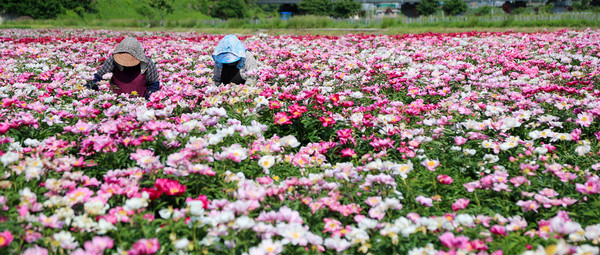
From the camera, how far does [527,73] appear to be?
16.7 ft

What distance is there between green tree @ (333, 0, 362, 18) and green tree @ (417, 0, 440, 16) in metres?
10.1

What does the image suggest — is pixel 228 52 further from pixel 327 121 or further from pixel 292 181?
pixel 292 181

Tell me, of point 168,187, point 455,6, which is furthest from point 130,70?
point 455,6

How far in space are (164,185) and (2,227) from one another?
62 cm

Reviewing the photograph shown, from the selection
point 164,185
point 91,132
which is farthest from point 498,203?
point 91,132

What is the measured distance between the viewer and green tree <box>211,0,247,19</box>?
62656 mm

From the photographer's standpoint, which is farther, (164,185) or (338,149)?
(338,149)

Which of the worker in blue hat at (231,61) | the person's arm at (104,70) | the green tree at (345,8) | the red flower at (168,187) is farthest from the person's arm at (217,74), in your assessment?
the green tree at (345,8)

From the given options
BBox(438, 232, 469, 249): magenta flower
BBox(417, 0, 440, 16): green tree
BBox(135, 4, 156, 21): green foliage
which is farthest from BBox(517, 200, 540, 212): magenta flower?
BBox(417, 0, 440, 16): green tree

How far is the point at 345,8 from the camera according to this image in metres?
65.7

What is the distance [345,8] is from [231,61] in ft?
212

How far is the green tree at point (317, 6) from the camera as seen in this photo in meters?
66.8

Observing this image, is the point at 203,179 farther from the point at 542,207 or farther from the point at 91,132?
the point at 542,207

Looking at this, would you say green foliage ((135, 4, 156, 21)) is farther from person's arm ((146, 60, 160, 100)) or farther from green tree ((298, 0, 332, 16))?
person's arm ((146, 60, 160, 100))
